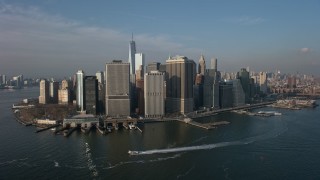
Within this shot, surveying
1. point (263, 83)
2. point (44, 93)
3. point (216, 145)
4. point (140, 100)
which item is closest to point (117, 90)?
point (140, 100)

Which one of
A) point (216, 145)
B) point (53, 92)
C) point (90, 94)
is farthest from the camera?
point (53, 92)

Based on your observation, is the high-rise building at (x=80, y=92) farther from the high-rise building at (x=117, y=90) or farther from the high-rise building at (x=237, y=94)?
the high-rise building at (x=237, y=94)

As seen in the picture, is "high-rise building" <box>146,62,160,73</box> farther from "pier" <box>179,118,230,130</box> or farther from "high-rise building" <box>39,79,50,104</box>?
"pier" <box>179,118,230,130</box>

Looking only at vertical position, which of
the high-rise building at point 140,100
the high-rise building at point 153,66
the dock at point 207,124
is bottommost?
the dock at point 207,124

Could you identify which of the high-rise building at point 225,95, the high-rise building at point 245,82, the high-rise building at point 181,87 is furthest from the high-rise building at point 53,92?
the high-rise building at point 245,82

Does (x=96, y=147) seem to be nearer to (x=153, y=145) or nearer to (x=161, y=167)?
(x=153, y=145)

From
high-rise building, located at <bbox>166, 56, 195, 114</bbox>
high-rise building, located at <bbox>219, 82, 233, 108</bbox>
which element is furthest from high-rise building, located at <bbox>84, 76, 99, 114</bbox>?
high-rise building, located at <bbox>219, 82, 233, 108</bbox>

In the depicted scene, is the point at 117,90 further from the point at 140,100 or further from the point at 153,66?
the point at 153,66
